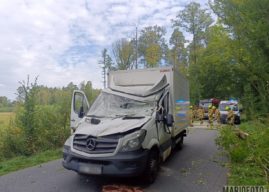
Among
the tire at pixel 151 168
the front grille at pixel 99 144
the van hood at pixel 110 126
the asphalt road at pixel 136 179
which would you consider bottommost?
the asphalt road at pixel 136 179

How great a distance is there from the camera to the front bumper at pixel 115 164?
225 inches

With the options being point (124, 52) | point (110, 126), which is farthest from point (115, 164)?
point (124, 52)

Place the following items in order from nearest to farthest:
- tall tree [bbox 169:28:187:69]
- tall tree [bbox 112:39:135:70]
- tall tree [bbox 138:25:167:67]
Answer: tall tree [bbox 112:39:135:70] → tall tree [bbox 138:25:167:67] → tall tree [bbox 169:28:187:69]

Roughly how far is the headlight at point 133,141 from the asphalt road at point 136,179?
3.28ft

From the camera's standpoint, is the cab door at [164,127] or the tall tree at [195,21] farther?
the tall tree at [195,21]

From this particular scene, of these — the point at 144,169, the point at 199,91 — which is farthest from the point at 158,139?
the point at 199,91

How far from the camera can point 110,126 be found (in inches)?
243

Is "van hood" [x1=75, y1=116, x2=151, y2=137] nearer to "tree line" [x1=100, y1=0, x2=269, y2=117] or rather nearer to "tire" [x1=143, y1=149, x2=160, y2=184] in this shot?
"tire" [x1=143, y1=149, x2=160, y2=184]

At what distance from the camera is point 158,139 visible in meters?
6.89

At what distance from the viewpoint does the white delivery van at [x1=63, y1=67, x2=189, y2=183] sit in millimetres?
5785

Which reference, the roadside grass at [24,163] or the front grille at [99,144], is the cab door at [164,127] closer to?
the front grille at [99,144]

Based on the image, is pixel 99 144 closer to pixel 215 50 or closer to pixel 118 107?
pixel 118 107

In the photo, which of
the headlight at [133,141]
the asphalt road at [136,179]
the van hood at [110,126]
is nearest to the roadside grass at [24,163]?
the asphalt road at [136,179]

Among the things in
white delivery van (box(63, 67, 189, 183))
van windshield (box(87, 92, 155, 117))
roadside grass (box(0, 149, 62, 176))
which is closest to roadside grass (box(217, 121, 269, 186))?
white delivery van (box(63, 67, 189, 183))
